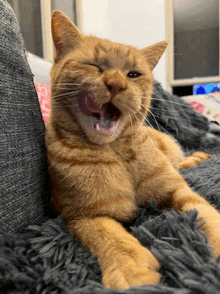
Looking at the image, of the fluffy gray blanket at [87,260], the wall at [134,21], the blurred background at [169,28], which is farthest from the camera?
the wall at [134,21]

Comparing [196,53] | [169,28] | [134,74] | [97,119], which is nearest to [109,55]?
[134,74]

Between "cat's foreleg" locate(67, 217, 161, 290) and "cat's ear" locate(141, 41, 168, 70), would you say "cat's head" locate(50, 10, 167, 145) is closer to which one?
"cat's ear" locate(141, 41, 168, 70)

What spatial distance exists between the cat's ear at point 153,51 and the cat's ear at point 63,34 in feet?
0.89

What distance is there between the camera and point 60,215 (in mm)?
730

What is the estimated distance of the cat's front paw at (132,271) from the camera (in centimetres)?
47

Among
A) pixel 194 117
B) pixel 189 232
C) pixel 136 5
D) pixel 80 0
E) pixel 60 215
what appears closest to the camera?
pixel 189 232

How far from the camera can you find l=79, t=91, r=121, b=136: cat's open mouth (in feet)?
2.38

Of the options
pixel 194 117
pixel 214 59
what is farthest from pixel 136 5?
pixel 194 117

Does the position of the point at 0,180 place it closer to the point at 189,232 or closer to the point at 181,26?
the point at 189,232

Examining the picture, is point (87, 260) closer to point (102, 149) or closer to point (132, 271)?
point (132, 271)

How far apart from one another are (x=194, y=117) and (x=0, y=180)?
1.92 metres

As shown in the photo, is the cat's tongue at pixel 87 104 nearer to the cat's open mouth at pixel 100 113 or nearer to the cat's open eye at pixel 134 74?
the cat's open mouth at pixel 100 113

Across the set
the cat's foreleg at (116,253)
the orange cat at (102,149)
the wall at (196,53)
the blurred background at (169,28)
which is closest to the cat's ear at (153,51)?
the orange cat at (102,149)

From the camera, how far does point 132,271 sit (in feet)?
1.61
